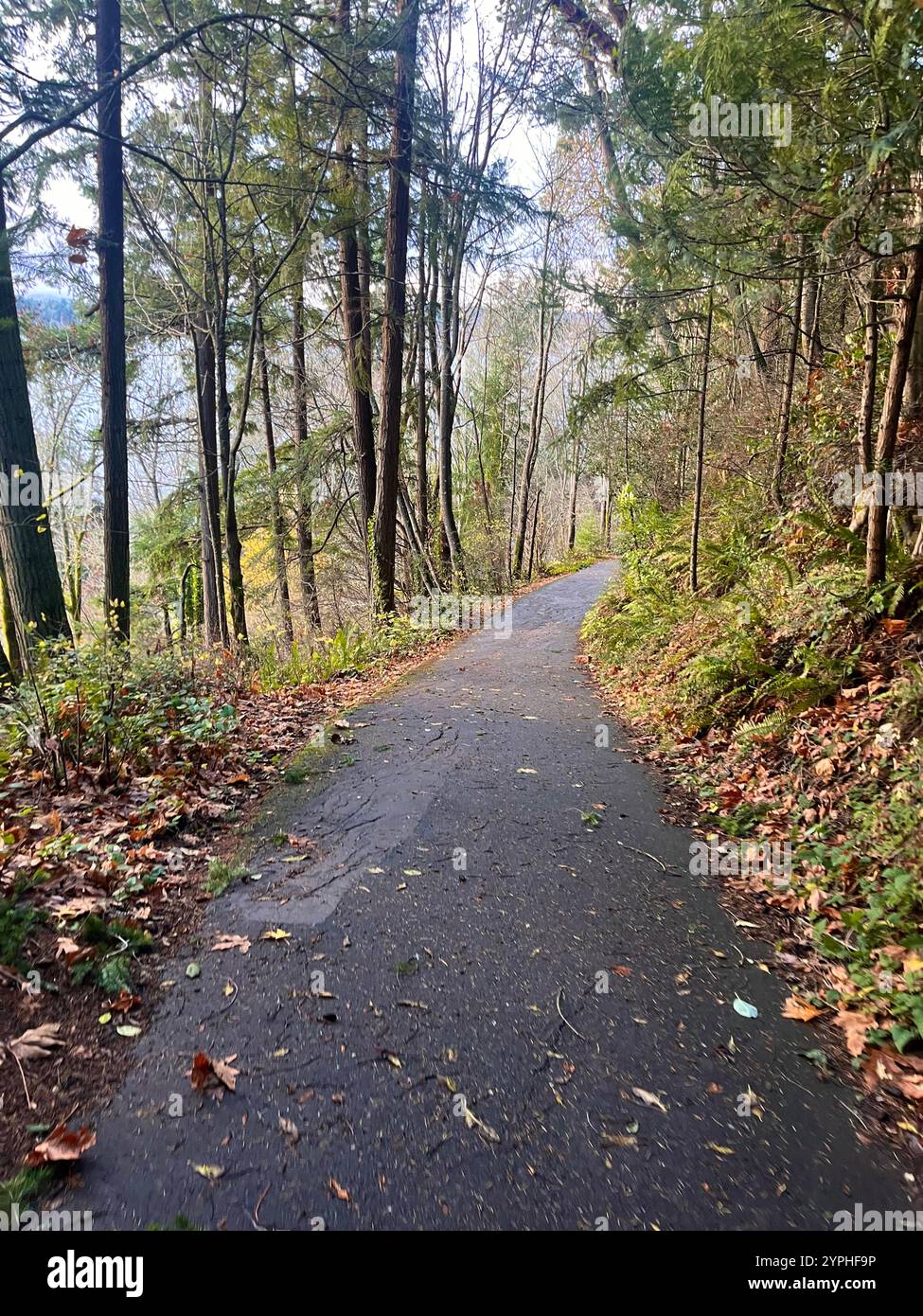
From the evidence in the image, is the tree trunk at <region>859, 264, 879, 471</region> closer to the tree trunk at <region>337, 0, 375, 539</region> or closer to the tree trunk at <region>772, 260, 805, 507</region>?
the tree trunk at <region>772, 260, 805, 507</region>

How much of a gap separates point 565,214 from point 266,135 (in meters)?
12.1

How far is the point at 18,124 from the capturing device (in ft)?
18.9

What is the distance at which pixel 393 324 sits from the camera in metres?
11.9

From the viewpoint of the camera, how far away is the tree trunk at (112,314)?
6.92m

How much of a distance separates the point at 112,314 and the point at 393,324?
5567 mm

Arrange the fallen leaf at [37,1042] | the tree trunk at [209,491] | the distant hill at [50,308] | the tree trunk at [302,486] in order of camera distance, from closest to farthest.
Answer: the fallen leaf at [37,1042] < the distant hill at [50,308] < the tree trunk at [209,491] < the tree trunk at [302,486]

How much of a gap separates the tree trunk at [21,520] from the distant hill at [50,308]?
4182mm

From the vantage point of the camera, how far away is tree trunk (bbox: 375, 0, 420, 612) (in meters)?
10.6

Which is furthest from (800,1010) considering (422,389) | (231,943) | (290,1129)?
(422,389)

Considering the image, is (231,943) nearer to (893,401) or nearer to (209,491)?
(893,401)

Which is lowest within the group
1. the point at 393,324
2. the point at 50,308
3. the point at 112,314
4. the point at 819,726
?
the point at 819,726

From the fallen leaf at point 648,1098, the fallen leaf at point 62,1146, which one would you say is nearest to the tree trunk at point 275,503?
the fallen leaf at point 62,1146

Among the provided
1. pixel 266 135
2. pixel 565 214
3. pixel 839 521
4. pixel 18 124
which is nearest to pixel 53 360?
pixel 266 135

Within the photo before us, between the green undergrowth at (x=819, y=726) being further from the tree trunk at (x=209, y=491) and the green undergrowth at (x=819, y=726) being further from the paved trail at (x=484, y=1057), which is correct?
the tree trunk at (x=209, y=491)
